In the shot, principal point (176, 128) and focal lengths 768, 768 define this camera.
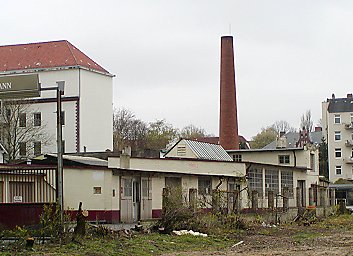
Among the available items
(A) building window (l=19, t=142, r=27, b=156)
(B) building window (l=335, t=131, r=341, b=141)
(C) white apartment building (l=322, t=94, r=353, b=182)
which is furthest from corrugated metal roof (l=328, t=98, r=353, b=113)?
(A) building window (l=19, t=142, r=27, b=156)

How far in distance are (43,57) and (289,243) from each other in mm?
61937

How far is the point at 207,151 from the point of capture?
57812 mm

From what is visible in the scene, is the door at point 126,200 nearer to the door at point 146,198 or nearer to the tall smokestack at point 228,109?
the door at point 146,198

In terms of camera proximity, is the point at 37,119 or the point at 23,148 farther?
the point at 37,119

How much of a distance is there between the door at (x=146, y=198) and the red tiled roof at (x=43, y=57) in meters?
46.1

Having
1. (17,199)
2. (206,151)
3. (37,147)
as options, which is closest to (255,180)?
(206,151)

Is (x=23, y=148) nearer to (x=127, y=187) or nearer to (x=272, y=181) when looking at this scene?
(x=272, y=181)

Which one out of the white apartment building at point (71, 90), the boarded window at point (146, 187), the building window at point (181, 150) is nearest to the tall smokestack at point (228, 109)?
the building window at point (181, 150)

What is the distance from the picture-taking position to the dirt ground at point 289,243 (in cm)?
2380

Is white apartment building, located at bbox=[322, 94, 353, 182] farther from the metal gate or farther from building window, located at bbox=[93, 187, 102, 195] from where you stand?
the metal gate

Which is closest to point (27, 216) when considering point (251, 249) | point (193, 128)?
point (251, 249)

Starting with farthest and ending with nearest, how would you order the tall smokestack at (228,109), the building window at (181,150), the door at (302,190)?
the tall smokestack at (228,109), the door at (302,190), the building window at (181,150)

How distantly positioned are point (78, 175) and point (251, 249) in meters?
12.6

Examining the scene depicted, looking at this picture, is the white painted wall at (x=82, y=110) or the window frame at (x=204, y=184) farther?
the white painted wall at (x=82, y=110)
